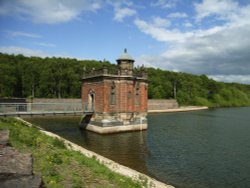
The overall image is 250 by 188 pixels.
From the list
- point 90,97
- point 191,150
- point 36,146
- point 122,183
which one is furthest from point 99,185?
point 90,97

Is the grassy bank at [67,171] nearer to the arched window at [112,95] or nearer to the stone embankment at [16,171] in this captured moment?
the stone embankment at [16,171]

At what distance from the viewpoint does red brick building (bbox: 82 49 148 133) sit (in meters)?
27.3

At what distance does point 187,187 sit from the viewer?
1297cm

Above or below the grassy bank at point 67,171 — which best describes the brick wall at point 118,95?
above

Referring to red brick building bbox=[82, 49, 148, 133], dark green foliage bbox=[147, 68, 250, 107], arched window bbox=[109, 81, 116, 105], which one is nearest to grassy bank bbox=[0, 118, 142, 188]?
red brick building bbox=[82, 49, 148, 133]

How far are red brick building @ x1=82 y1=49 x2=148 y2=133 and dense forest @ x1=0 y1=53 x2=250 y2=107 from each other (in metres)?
17.7

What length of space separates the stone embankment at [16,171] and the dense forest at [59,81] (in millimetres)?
39748

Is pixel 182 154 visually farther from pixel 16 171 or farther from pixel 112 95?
pixel 16 171

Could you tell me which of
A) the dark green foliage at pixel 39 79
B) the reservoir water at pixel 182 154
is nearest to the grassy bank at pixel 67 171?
the reservoir water at pixel 182 154

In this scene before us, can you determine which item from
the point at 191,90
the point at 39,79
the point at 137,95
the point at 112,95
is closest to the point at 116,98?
the point at 112,95

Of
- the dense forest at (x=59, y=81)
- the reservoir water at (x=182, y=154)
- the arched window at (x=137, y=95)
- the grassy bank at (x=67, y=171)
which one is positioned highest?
the dense forest at (x=59, y=81)

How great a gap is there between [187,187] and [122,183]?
185 inches

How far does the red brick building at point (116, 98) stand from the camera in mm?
27266

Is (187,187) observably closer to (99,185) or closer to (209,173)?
(209,173)
